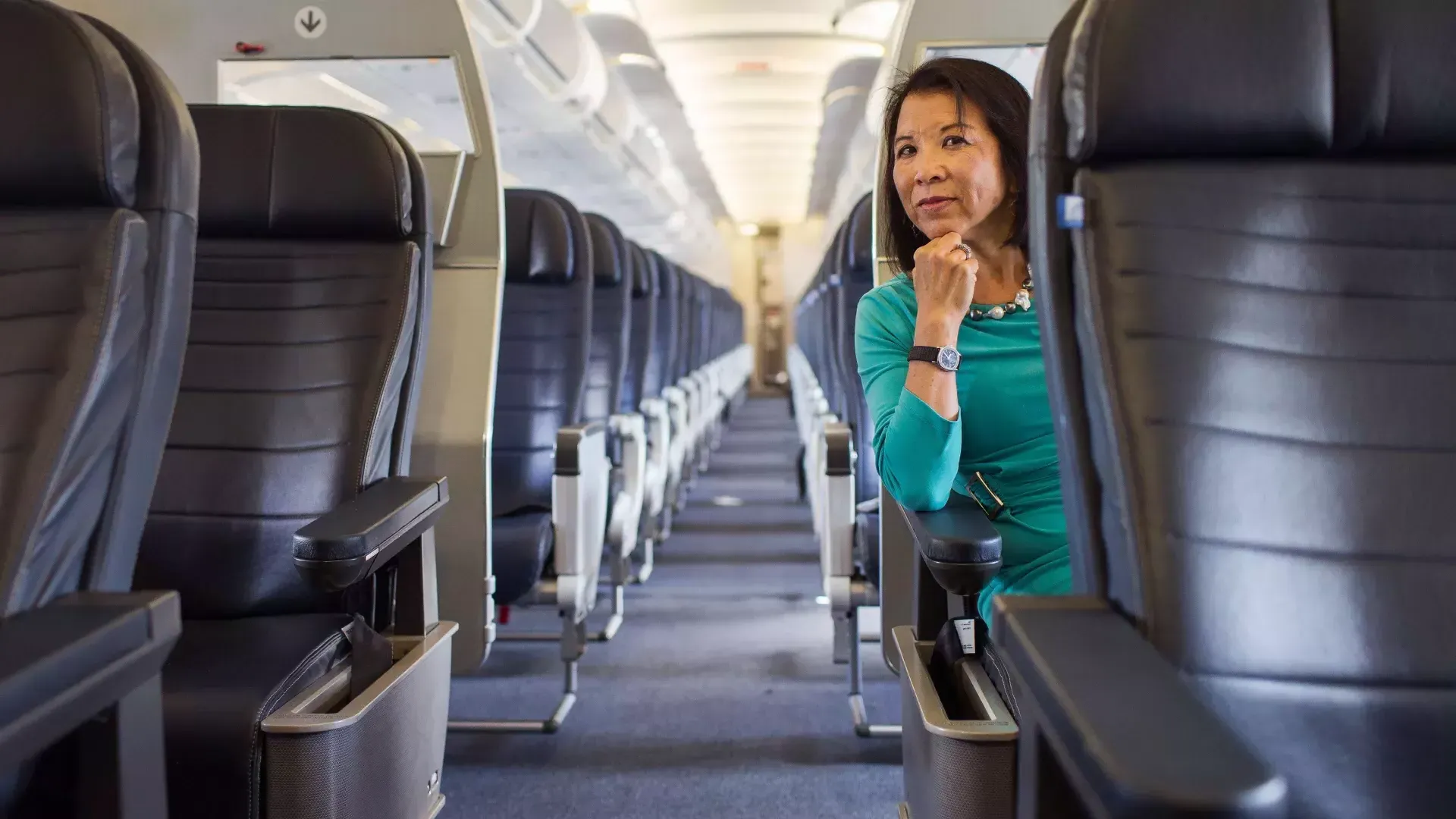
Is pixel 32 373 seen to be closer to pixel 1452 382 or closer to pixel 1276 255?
pixel 1276 255

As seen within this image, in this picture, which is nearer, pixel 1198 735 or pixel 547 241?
pixel 1198 735

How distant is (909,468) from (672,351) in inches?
157

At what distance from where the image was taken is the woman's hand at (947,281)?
1.31 metres

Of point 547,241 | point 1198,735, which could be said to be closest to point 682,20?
point 547,241

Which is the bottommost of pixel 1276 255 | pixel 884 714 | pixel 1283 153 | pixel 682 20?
pixel 884 714

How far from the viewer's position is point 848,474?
7.88ft

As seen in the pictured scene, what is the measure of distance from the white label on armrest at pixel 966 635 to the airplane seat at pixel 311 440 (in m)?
0.77

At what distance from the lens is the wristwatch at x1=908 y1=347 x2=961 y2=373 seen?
131 centimetres

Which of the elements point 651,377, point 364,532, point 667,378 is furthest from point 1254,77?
point 667,378

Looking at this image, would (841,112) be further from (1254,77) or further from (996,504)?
(1254,77)

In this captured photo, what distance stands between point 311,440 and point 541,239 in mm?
1278

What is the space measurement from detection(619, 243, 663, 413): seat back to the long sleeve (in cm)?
260

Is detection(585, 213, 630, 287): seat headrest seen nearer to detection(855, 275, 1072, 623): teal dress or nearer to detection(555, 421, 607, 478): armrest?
detection(555, 421, 607, 478): armrest

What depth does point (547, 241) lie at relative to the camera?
278 cm
